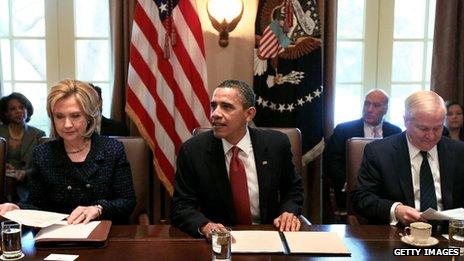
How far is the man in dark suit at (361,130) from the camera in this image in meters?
3.92

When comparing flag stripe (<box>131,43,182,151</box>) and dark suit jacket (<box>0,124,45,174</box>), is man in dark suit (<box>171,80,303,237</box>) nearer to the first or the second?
flag stripe (<box>131,43,182,151</box>)

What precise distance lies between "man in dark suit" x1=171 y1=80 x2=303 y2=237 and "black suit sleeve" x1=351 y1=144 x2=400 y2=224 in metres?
0.27

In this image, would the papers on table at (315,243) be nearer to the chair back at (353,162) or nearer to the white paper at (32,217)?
the chair back at (353,162)


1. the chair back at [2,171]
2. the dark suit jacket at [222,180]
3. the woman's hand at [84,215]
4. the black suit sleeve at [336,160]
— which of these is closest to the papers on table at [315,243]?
the dark suit jacket at [222,180]

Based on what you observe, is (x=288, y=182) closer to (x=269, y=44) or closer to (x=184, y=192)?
(x=184, y=192)

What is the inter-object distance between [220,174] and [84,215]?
604 mm

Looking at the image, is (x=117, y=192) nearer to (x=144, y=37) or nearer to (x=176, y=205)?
(x=176, y=205)

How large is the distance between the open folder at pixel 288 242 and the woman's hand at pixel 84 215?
597 mm

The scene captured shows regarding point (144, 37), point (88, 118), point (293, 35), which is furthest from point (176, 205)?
point (293, 35)

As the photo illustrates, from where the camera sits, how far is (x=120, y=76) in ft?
13.2

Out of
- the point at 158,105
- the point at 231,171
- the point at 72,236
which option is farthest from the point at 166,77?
the point at 72,236

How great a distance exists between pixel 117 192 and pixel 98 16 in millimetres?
2288

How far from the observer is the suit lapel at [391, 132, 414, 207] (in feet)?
7.86

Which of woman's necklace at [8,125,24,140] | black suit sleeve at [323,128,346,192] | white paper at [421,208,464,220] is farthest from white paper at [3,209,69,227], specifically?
black suit sleeve at [323,128,346,192]
